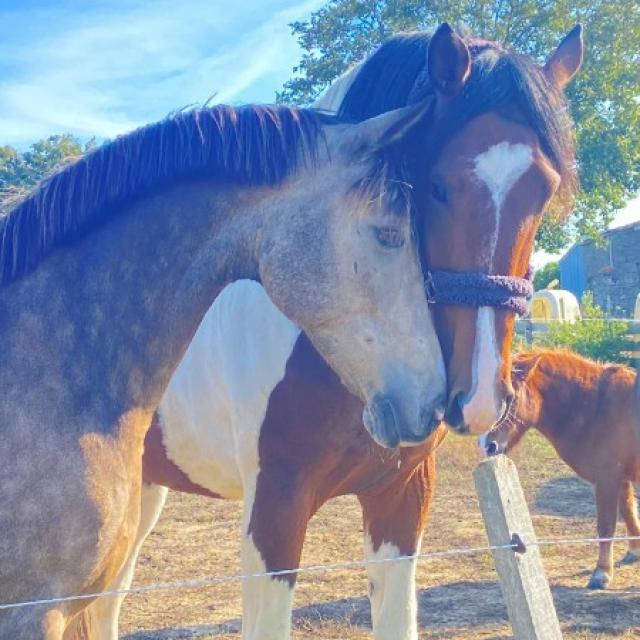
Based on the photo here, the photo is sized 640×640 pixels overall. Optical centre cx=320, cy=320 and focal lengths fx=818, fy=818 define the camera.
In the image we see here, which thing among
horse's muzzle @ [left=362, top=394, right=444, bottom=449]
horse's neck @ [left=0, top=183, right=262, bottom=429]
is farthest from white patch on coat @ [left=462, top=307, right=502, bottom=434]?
horse's neck @ [left=0, top=183, right=262, bottom=429]

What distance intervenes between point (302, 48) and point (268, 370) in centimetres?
1839

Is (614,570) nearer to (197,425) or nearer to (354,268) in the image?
(197,425)

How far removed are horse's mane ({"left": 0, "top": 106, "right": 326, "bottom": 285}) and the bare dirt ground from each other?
2943 mm

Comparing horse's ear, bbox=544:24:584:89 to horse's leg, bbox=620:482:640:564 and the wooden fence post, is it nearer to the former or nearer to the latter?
the wooden fence post

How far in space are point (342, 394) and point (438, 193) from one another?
0.83 m

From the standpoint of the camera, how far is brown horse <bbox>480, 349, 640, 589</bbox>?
5730mm

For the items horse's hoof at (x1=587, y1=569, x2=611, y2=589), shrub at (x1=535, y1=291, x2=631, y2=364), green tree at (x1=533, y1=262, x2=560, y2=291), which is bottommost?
horse's hoof at (x1=587, y1=569, x2=611, y2=589)

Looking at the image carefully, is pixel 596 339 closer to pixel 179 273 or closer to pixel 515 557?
pixel 515 557

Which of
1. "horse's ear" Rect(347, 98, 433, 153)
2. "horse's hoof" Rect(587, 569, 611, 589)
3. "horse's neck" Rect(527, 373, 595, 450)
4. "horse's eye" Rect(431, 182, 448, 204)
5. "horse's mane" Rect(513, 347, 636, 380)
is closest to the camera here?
"horse's ear" Rect(347, 98, 433, 153)

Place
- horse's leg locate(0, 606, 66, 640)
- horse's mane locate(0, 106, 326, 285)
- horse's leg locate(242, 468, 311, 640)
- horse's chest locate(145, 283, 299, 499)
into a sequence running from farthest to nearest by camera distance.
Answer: horse's chest locate(145, 283, 299, 499), horse's leg locate(242, 468, 311, 640), horse's mane locate(0, 106, 326, 285), horse's leg locate(0, 606, 66, 640)

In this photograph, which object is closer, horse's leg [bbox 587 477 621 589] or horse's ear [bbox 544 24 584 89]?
horse's ear [bbox 544 24 584 89]

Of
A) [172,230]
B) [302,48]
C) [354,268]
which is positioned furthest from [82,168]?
[302,48]

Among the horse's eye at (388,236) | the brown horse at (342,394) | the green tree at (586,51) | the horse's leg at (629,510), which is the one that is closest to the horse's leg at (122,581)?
the brown horse at (342,394)

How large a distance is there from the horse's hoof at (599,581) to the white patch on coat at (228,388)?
269 centimetres
